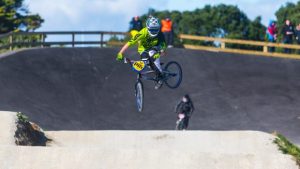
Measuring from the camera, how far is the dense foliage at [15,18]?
58656 mm

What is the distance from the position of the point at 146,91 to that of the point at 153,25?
15910 millimetres

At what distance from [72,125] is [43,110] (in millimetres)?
1125

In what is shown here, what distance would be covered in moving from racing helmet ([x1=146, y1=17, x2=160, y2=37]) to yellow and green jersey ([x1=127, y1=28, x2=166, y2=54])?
0.55ft

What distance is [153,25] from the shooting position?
19.6 metres

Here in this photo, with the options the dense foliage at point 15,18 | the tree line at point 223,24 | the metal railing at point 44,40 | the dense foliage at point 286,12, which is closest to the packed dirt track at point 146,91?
the metal railing at point 44,40

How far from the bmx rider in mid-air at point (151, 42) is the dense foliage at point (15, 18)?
1513 inches

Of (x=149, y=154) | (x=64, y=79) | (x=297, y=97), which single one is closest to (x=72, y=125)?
(x=64, y=79)

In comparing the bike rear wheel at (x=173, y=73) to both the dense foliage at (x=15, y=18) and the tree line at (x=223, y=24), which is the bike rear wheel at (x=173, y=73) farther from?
the tree line at (x=223, y=24)

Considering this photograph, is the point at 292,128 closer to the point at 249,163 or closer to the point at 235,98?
the point at 235,98

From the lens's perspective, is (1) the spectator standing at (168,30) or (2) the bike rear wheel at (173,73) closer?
(2) the bike rear wheel at (173,73)

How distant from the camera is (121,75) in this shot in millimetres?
36562

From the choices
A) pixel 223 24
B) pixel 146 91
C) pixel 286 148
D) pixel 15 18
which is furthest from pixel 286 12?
pixel 286 148

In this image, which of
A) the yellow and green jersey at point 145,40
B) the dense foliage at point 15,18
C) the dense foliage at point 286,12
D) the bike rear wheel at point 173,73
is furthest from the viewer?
the dense foliage at point 286,12

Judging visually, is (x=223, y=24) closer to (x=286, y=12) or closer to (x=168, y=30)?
(x=286, y=12)
